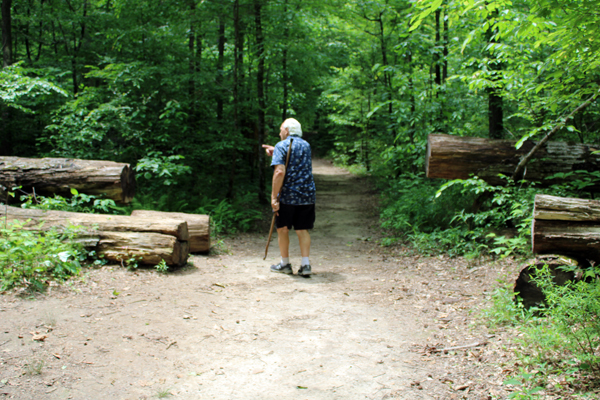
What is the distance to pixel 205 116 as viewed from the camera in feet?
35.7

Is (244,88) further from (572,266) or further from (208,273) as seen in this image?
(572,266)

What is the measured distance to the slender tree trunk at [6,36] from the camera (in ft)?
33.6

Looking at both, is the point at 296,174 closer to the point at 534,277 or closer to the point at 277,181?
the point at 277,181

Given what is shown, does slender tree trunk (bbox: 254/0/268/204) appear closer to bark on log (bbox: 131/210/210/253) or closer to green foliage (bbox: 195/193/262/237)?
green foliage (bbox: 195/193/262/237)

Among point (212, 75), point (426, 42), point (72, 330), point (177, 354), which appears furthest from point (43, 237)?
point (426, 42)

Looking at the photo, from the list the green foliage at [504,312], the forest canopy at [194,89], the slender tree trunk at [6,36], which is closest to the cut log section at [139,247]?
the forest canopy at [194,89]

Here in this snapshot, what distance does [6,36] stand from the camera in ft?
34.4

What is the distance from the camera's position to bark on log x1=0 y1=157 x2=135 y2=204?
293 inches

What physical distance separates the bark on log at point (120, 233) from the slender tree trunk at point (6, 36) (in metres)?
6.26

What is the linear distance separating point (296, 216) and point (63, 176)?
4679 millimetres

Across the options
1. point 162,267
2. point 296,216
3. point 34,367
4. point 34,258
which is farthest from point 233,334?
point 34,258

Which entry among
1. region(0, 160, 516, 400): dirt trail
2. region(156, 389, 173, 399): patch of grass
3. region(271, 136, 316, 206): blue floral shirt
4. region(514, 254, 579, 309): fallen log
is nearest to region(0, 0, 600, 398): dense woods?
region(514, 254, 579, 309): fallen log

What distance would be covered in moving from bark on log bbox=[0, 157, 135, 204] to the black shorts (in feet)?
11.5

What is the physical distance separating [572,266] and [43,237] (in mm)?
6206
